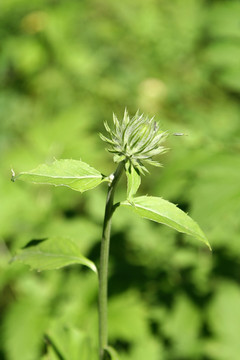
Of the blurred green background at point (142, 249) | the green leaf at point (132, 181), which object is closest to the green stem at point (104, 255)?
the green leaf at point (132, 181)

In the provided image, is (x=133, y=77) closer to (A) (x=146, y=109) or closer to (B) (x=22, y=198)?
(A) (x=146, y=109)

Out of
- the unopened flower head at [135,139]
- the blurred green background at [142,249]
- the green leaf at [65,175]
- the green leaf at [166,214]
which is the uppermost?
the unopened flower head at [135,139]

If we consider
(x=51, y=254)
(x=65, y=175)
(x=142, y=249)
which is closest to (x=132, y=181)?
(x=65, y=175)

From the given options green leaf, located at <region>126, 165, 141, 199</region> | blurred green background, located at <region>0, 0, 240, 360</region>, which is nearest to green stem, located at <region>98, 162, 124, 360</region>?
green leaf, located at <region>126, 165, 141, 199</region>

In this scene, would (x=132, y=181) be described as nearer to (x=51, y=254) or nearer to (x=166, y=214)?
(x=166, y=214)

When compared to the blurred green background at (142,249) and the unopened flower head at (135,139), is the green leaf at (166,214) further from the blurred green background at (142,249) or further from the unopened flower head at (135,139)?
the blurred green background at (142,249)

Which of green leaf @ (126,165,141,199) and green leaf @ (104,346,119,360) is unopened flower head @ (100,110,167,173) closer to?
green leaf @ (126,165,141,199)
